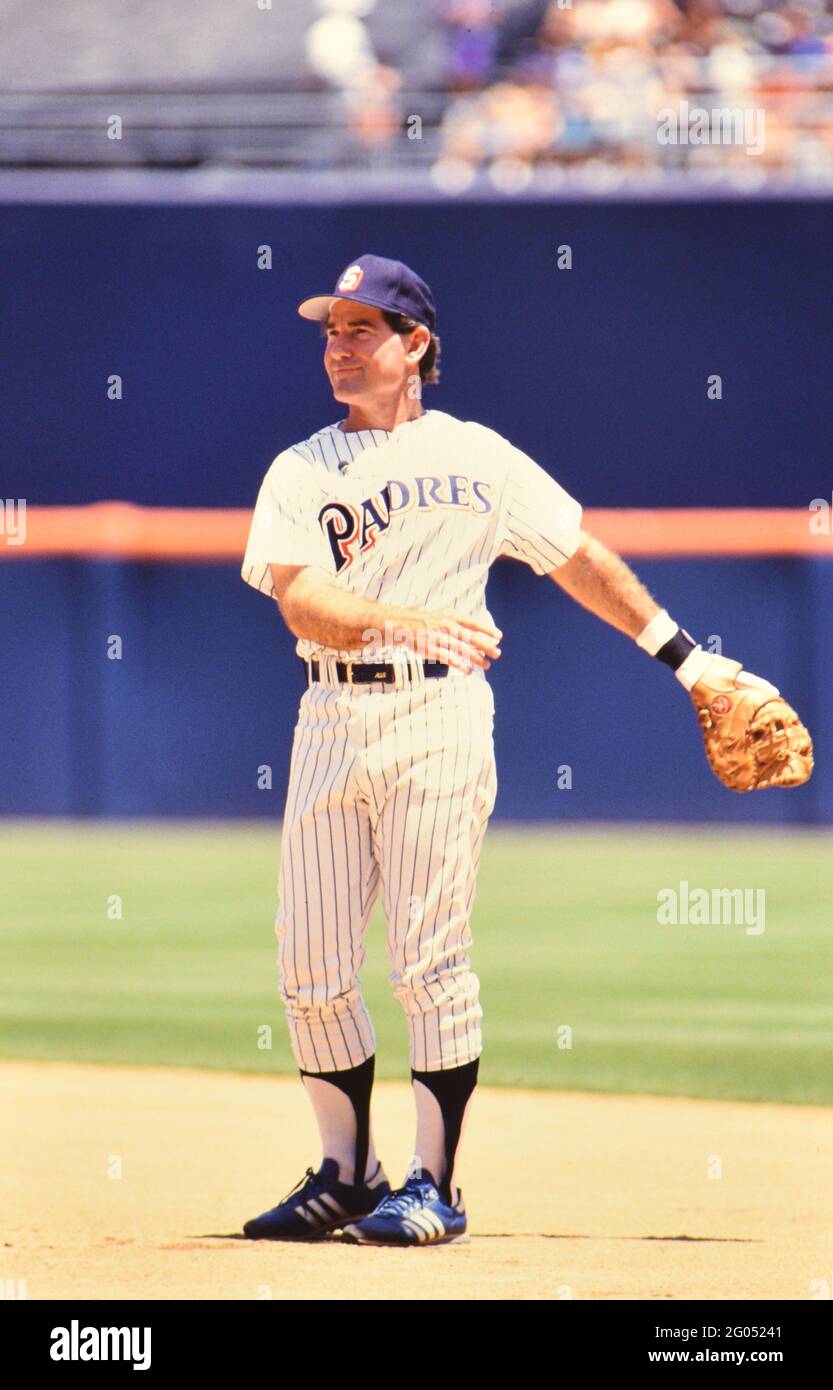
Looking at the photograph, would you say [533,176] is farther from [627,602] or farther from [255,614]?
[627,602]

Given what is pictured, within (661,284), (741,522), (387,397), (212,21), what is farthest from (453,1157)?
(212,21)

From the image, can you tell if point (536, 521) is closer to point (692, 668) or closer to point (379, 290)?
point (692, 668)

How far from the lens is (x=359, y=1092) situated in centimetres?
392

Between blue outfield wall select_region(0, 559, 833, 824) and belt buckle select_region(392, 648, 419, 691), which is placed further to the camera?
blue outfield wall select_region(0, 559, 833, 824)

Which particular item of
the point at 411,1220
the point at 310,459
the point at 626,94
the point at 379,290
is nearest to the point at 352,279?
the point at 379,290

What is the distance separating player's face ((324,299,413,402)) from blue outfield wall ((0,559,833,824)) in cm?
675

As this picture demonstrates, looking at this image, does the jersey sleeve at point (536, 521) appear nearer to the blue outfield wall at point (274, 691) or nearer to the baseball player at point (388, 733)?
the baseball player at point (388, 733)

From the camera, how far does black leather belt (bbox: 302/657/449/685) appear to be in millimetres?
3760

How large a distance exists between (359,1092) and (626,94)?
8731mm

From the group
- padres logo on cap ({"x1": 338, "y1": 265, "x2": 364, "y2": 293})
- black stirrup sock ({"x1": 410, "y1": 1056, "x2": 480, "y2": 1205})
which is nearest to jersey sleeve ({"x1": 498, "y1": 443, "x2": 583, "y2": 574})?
padres logo on cap ({"x1": 338, "y1": 265, "x2": 364, "y2": 293})

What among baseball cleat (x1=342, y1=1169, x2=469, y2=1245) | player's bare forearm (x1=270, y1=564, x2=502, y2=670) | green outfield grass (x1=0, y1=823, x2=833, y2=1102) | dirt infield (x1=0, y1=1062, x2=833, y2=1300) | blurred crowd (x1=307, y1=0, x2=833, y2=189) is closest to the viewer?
player's bare forearm (x1=270, y1=564, x2=502, y2=670)

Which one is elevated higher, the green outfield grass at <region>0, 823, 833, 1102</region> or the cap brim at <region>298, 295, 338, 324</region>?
the cap brim at <region>298, 295, 338, 324</region>

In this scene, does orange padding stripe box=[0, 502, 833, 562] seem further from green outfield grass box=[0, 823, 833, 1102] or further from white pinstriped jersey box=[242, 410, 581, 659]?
white pinstriped jersey box=[242, 410, 581, 659]

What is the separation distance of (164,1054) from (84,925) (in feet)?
8.60
